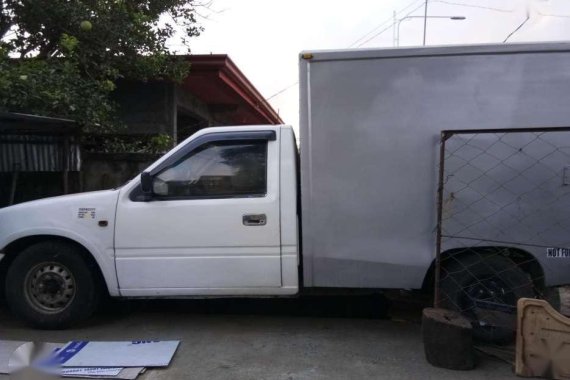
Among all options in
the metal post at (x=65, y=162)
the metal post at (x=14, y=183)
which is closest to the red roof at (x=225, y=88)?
the metal post at (x=65, y=162)

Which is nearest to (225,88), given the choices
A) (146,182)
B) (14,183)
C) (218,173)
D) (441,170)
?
(14,183)

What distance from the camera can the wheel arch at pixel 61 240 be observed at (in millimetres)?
5277

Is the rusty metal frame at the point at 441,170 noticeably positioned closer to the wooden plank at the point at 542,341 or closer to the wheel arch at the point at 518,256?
the wheel arch at the point at 518,256

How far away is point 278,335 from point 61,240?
227 cm

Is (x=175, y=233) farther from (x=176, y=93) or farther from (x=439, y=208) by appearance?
(x=176, y=93)

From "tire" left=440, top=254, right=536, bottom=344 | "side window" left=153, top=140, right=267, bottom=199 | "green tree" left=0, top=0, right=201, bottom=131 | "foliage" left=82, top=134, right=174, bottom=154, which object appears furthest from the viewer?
"foliage" left=82, top=134, right=174, bottom=154

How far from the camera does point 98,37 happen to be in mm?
8703

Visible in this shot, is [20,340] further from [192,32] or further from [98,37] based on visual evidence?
[192,32]

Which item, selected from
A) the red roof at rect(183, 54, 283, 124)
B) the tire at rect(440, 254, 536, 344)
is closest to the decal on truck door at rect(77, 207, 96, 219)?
the tire at rect(440, 254, 536, 344)

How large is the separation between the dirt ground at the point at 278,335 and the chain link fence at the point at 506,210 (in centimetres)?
71

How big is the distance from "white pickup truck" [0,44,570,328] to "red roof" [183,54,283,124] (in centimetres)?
496

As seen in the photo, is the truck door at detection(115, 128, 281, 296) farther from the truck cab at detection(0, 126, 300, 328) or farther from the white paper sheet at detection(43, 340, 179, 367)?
the white paper sheet at detection(43, 340, 179, 367)

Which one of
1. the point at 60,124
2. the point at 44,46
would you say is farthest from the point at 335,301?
the point at 44,46

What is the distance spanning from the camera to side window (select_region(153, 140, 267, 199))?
522 centimetres
